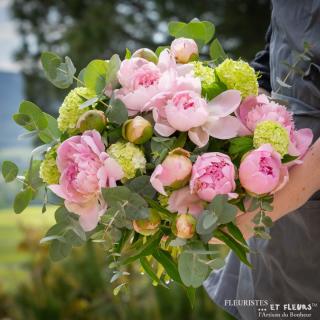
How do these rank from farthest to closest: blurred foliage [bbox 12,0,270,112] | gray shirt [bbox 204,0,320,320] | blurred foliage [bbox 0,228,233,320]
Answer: blurred foliage [bbox 12,0,270,112], blurred foliage [bbox 0,228,233,320], gray shirt [bbox 204,0,320,320]

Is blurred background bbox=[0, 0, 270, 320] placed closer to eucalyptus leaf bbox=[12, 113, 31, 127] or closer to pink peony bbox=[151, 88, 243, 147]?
eucalyptus leaf bbox=[12, 113, 31, 127]

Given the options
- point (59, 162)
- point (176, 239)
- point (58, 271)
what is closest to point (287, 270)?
point (176, 239)

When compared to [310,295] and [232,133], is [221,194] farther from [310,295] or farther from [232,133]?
[310,295]

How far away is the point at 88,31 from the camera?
4457 mm

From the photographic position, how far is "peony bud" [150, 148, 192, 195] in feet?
2.93

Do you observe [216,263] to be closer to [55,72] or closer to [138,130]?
[138,130]

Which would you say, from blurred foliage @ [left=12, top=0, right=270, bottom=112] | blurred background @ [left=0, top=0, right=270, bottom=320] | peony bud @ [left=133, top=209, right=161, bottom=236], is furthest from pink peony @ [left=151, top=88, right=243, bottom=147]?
blurred foliage @ [left=12, top=0, right=270, bottom=112]

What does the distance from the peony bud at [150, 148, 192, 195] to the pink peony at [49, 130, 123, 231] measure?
52 millimetres

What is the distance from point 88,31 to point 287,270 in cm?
349

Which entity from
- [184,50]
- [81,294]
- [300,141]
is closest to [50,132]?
[184,50]

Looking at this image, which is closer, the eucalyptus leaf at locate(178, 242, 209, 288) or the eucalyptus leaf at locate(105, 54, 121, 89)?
the eucalyptus leaf at locate(178, 242, 209, 288)

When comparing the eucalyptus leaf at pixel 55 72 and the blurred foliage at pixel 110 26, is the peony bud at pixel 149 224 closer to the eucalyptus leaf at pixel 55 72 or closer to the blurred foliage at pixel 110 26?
the eucalyptus leaf at pixel 55 72

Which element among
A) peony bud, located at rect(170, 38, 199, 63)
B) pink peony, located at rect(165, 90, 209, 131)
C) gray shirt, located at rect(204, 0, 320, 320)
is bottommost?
gray shirt, located at rect(204, 0, 320, 320)

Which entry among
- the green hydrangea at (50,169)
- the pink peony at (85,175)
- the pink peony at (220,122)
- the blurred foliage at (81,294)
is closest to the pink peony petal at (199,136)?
the pink peony at (220,122)
